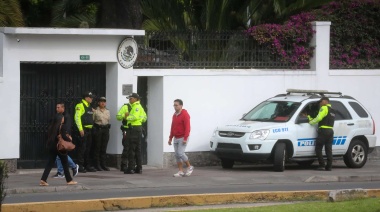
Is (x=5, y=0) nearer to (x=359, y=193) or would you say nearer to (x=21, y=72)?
(x=21, y=72)

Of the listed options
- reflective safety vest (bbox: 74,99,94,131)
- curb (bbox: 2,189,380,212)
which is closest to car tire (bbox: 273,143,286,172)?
reflective safety vest (bbox: 74,99,94,131)

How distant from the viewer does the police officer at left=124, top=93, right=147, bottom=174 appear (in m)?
23.1

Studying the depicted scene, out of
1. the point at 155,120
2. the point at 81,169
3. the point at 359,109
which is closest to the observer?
the point at 81,169

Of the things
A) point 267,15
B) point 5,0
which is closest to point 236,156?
point 267,15

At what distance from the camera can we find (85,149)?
77.2 ft

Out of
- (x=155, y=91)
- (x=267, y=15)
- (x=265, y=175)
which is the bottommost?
(x=265, y=175)

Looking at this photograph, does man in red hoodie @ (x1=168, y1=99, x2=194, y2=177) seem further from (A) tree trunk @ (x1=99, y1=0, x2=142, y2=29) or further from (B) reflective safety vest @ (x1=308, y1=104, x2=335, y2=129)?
(A) tree trunk @ (x1=99, y1=0, x2=142, y2=29)

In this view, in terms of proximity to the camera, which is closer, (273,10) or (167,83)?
(167,83)

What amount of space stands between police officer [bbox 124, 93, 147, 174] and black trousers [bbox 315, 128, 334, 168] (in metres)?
4.36

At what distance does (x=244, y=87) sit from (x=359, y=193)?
28.6 ft

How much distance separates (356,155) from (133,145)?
606 cm

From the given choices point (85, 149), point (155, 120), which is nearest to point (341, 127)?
point (155, 120)

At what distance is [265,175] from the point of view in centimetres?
2334

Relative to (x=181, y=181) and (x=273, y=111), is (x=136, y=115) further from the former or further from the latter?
(x=273, y=111)
